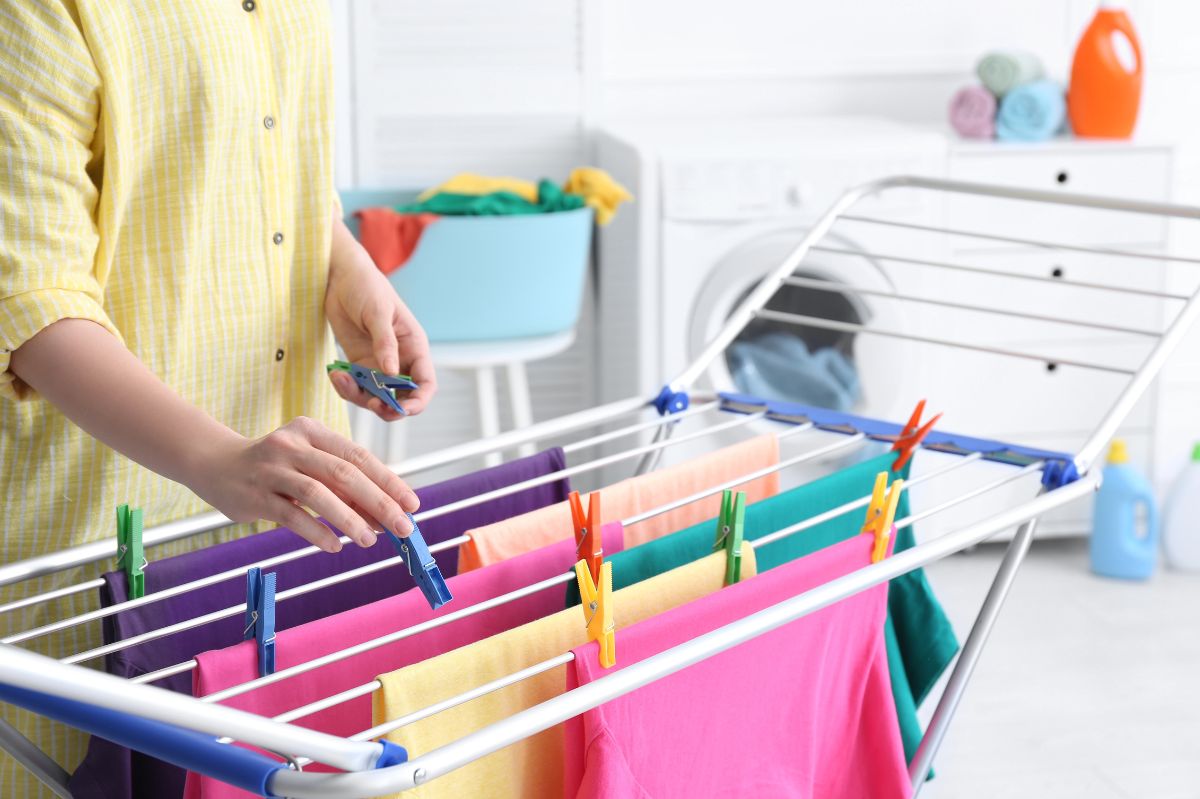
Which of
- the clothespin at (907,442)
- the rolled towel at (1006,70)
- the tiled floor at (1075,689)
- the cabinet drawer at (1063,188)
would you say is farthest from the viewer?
the rolled towel at (1006,70)

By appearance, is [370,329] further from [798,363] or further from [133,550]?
[798,363]

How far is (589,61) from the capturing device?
11.1 feet

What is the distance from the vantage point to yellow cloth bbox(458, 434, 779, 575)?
45.3 inches

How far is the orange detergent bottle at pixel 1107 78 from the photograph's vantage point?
3.14 meters

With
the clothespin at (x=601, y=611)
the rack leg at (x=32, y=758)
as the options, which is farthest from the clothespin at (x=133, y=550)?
the clothespin at (x=601, y=611)

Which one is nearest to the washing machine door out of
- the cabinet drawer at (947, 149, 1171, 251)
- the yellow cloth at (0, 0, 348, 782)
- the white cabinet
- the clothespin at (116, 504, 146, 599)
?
the white cabinet

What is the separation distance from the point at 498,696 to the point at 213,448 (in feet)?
0.82

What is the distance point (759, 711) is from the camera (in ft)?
3.58

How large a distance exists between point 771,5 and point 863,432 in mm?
2291

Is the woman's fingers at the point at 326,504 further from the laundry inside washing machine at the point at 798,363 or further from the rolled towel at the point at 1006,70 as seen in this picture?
the rolled towel at the point at 1006,70

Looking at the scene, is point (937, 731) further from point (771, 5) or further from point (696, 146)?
point (771, 5)

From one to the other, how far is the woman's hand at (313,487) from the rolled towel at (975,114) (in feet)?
8.38

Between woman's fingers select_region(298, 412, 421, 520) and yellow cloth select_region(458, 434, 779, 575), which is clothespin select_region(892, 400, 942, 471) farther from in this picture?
woman's fingers select_region(298, 412, 421, 520)

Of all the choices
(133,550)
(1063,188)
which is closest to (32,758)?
(133,550)
